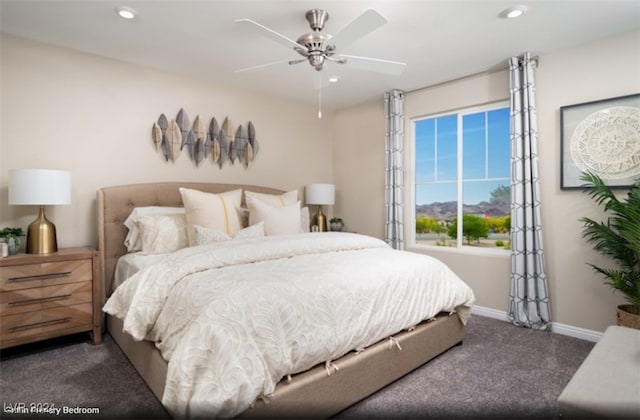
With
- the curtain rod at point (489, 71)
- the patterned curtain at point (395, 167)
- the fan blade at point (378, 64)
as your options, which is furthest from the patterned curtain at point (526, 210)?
A: the fan blade at point (378, 64)

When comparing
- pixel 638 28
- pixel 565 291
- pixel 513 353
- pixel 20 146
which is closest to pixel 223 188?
pixel 20 146

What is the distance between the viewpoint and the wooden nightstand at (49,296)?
2365mm

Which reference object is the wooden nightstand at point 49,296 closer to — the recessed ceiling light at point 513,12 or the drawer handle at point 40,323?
the drawer handle at point 40,323

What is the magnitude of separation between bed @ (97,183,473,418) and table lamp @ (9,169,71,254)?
0.37 metres

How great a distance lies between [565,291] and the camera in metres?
3.00

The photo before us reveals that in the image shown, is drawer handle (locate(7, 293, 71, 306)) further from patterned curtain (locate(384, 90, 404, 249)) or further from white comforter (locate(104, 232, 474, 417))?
patterned curtain (locate(384, 90, 404, 249))

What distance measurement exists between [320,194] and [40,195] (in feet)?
9.35

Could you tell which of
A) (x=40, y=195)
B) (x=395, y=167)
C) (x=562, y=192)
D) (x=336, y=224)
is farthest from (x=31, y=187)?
(x=562, y=192)

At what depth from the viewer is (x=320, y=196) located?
4.47 metres

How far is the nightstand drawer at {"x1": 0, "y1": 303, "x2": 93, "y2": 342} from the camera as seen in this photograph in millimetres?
2367

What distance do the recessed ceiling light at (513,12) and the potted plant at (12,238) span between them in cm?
394

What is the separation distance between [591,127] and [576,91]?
356 mm

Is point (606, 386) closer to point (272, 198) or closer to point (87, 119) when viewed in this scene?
point (272, 198)

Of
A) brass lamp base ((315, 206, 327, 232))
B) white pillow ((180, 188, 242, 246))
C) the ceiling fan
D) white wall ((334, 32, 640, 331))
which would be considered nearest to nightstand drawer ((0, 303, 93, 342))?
white pillow ((180, 188, 242, 246))
